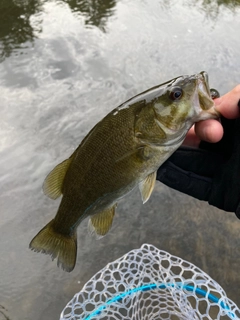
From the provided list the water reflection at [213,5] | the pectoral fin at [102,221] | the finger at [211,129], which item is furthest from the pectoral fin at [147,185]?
the water reflection at [213,5]

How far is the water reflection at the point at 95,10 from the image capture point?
6.35m

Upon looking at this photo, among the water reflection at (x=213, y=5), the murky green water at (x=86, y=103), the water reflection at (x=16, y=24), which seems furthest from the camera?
the water reflection at (x=213, y=5)

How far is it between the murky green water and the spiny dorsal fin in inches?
54.0

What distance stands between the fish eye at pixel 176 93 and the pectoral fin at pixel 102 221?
1.87 feet

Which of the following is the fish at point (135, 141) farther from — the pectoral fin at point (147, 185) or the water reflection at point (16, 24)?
the water reflection at point (16, 24)

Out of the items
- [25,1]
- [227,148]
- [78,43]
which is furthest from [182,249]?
[25,1]

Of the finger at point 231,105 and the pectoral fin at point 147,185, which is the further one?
the finger at point 231,105

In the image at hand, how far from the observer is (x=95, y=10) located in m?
6.74

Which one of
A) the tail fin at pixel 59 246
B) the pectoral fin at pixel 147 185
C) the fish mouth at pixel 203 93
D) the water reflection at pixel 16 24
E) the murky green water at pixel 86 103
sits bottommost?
the murky green water at pixel 86 103

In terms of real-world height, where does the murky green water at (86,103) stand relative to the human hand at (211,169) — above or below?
below

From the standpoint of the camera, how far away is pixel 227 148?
216 cm

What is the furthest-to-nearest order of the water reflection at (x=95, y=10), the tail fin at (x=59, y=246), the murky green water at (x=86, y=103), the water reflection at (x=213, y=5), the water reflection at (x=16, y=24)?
1. the water reflection at (x=213, y=5)
2. the water reflection at (x=95, y=10)
3. the water reflection at (x=16, y=24)
4. the murky green water at (x=86, y=103)
5. the tail fin at (x=59, y=246)

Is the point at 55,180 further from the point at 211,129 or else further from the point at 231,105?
the point at 231,105

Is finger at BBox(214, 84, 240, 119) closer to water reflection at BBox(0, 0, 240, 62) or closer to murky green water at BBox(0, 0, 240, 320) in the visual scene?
murky green water at BBox(0, 0, 240, 320)
